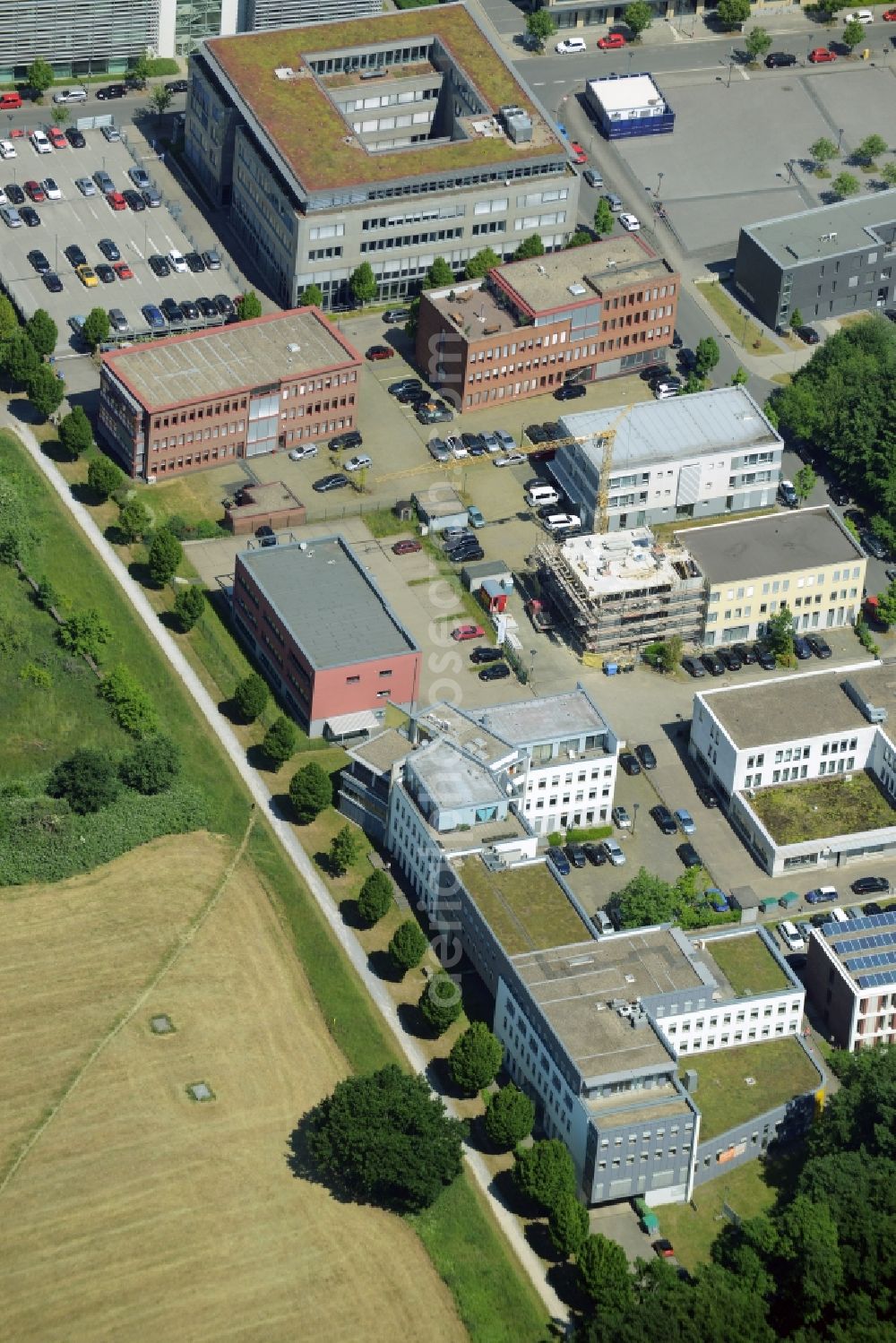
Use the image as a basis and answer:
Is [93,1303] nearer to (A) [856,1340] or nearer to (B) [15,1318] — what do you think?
(B) [15,1318]

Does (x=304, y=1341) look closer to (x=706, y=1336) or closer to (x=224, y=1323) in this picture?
(x=224, y=1323)

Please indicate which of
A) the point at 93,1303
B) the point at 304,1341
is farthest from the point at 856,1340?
the point at 93,1303

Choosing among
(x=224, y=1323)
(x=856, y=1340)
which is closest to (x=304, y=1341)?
(x=224, y=1323)

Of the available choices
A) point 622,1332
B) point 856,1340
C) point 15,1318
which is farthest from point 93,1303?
point 856,1340

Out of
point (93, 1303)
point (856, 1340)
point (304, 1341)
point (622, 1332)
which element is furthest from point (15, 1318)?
point (856, 1340)

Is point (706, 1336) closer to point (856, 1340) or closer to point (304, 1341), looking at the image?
point (856, 1340)
